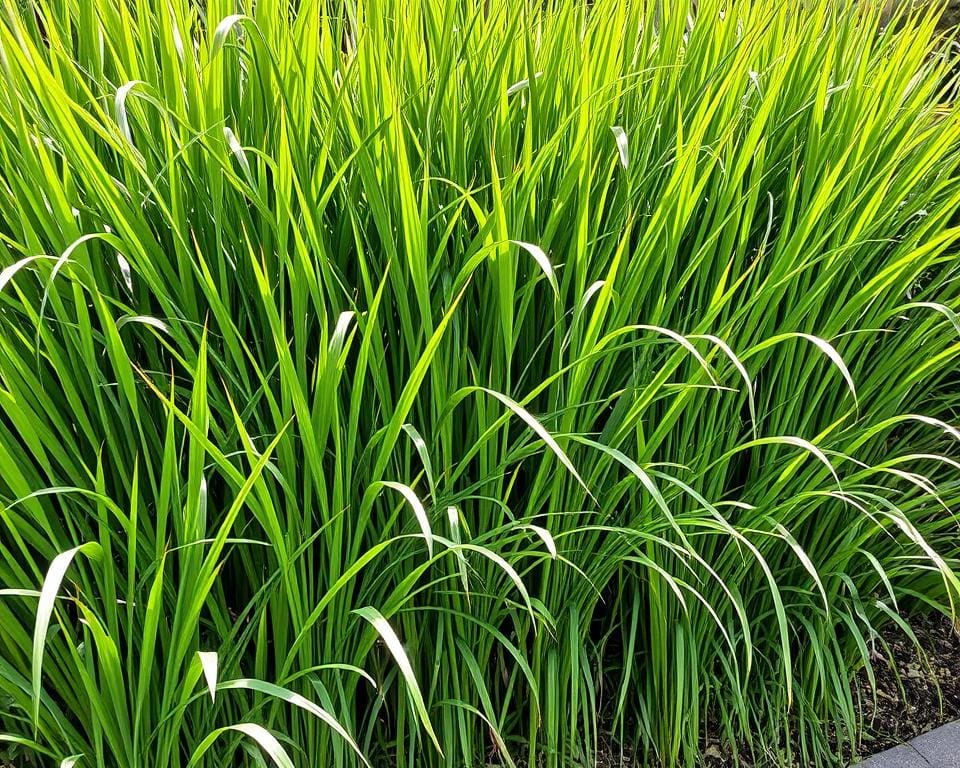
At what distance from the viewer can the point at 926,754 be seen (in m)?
1.38

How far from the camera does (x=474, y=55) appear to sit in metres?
1.29

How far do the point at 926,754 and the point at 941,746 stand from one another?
0.04m

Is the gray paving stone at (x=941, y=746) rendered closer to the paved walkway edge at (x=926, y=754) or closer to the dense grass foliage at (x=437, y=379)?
the paved walkway edge at (x=926, y=754)

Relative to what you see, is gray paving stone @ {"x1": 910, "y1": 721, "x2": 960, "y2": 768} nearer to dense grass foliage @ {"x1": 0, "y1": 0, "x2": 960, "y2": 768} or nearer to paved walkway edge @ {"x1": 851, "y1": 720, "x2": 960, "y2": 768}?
paved walkway edge @ {"x1": 851, "y1": 720, "x2": 960, "y2": 768}

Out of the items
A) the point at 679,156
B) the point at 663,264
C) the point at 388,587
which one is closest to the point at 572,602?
the point at 388,587

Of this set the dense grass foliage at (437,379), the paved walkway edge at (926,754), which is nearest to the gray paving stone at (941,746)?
the paved walkway edge at (926,754)

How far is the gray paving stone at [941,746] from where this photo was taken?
1.36 meters

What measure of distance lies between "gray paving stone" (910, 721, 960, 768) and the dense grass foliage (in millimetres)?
Result: 111

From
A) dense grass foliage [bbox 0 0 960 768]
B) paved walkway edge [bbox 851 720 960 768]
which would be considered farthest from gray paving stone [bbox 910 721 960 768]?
dense grass foliage [bbox 0 0 960 768]

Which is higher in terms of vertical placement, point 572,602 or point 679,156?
point 679,156

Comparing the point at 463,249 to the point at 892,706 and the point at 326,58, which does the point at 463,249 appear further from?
the point at 892,706

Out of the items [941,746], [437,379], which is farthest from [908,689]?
[437,379]

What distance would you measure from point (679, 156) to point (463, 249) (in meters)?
0.33

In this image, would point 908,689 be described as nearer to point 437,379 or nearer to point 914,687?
point 914,687
